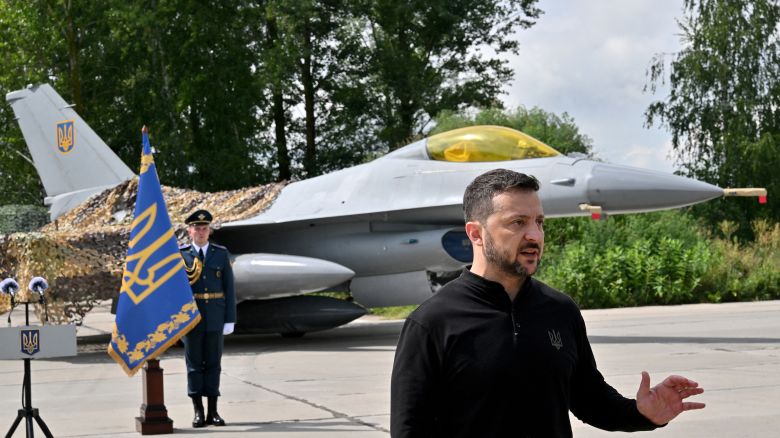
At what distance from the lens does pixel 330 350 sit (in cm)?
1291

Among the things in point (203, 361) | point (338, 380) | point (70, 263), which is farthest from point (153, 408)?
point (70, 263)

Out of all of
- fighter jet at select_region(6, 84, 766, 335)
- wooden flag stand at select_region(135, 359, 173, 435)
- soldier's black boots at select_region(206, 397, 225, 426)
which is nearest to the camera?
wooden flag stand at select_region(135, 359, 173, 435)

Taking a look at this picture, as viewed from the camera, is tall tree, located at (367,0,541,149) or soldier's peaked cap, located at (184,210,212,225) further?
tall tree, located at (367,0,541,149)

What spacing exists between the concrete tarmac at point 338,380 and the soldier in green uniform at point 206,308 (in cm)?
36

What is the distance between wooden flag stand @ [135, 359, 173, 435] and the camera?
23.4 feet

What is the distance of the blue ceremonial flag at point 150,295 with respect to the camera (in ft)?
24.6

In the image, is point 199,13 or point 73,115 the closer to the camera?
point 73,115

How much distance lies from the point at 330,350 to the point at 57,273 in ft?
11.7

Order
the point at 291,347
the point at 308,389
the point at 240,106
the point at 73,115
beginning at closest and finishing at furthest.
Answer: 1. the point at 308,389
2. the point at 291,347
3. the point at 73,115
4. the point at 240,106

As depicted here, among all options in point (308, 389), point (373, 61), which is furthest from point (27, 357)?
point (373, 61)

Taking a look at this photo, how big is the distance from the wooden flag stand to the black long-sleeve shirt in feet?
16.1

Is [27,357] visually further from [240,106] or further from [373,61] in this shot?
[373,61]

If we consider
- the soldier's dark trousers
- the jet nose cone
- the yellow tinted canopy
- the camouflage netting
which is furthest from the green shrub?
the soldier's dark trousers

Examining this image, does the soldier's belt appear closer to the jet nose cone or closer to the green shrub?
the jet nose cone
